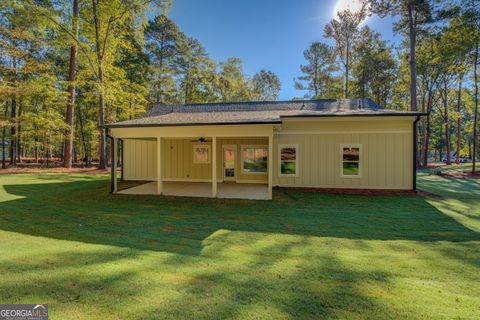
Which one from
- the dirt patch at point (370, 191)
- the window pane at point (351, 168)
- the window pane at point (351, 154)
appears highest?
the window pane at point (351, 154)

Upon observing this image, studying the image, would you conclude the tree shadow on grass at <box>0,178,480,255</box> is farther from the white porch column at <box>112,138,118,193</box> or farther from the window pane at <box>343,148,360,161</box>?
the window pane at <box>343,148,360,161</box>

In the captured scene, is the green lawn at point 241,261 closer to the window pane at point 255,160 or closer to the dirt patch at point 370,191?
the dirt patch at point 370,191

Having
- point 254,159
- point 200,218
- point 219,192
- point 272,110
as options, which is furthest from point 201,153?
point 200,218

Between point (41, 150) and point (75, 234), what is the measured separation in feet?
76.8

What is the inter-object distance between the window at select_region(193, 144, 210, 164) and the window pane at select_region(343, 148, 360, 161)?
6419 mm

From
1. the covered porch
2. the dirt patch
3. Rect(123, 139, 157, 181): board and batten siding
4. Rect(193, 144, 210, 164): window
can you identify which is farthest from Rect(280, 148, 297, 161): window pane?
Rect(123, 139, 157, 181): board and batten siding

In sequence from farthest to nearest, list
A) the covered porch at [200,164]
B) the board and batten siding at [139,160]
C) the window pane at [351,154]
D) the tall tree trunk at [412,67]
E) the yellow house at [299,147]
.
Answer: the tall tree trunk at [412,67] → the board and batten siding at [139,160] → the covered porch at [200,164] → the window pane at [351,154] → the yellow house at [299,147]

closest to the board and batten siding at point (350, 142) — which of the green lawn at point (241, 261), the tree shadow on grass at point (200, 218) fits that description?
the tree shadow on grass at point (200, 218)

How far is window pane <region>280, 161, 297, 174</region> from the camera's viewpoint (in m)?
10.5

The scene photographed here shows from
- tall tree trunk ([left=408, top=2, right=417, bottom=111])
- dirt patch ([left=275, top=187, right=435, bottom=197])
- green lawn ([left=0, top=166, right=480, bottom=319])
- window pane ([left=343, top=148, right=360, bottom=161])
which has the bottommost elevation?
green lawn ([left=0, top=166, right=480, bottom=319])

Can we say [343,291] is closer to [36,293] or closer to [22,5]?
[36,293]

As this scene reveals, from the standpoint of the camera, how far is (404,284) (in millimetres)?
3002

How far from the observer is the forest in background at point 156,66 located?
15.4 metres

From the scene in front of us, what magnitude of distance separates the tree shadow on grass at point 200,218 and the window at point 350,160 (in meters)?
1.50
